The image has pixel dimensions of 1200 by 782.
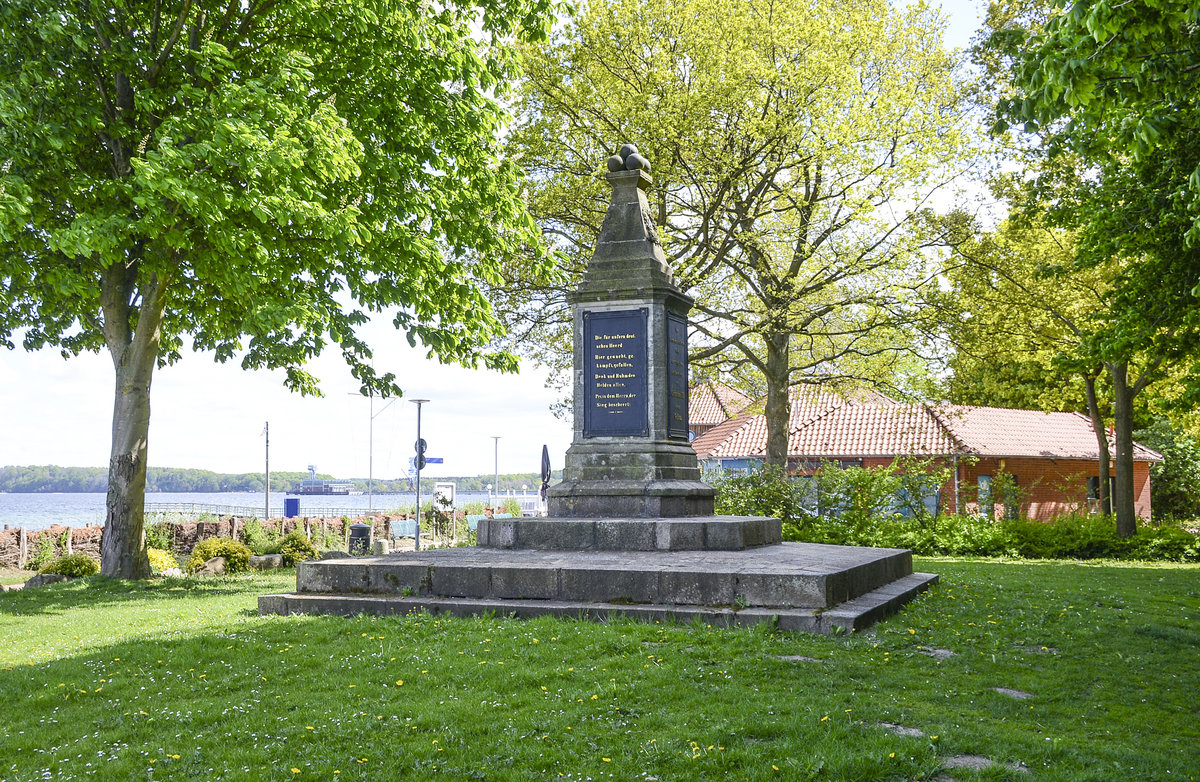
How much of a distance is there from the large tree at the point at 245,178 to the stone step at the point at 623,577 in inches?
203

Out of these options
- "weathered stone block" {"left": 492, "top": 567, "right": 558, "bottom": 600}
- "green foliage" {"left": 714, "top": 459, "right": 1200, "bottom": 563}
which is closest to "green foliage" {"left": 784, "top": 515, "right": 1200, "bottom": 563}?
"green foliage" {"left": 714, "top": 459, "right": 1200, "bottom": 563}

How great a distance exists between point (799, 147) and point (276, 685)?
746 inches

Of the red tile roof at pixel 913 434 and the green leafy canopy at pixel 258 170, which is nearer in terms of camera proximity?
the green leafy canopy at pixel 258 170

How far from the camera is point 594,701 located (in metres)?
5.87

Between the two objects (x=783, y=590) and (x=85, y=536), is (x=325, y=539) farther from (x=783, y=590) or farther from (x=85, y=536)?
(x=783, y=590)

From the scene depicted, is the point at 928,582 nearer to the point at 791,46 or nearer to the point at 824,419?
the point at 791,46

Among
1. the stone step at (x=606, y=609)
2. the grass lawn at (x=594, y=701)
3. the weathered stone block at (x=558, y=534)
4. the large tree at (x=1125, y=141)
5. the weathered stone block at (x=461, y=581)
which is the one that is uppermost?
the large tree at (x=1125, y=141)

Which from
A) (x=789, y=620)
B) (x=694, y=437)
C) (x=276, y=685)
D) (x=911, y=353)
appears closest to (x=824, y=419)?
(x=694, y=437)

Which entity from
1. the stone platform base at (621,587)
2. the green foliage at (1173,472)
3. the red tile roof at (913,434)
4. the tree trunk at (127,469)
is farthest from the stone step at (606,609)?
the green foliage at (1173,472)

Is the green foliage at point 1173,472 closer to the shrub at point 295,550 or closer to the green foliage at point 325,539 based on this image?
the green foliage at point 325,539

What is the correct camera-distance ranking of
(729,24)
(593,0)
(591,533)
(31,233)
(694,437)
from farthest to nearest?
1. (694,437)
2. (593,0)
3. (729,24)
4. (31,233)
5. (591,533)

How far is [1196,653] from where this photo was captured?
848cm

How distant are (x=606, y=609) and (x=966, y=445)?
3093cm

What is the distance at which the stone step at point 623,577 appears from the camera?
339 inches
